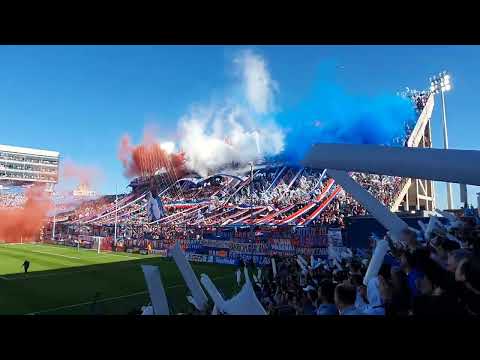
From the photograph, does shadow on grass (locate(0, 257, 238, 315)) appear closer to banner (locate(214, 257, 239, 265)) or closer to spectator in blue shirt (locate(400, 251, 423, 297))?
banner (locate(214, 257, 239, 265))

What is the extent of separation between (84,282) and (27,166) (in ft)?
48.1

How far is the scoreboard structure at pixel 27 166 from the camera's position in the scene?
20.5 metres

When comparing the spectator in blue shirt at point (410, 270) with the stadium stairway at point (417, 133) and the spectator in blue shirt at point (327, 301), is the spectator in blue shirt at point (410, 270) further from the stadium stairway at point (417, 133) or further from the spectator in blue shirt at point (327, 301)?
the stadium stairway at point (417, 133)

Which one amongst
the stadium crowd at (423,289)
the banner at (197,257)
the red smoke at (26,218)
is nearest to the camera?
the stadium crowd at (423,289)

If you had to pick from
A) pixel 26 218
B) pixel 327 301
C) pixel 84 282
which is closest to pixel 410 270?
pixel 327 301

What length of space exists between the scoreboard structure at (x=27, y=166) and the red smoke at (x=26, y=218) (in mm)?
1914

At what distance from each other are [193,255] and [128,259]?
285cm

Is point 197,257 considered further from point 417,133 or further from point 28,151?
point 28,151

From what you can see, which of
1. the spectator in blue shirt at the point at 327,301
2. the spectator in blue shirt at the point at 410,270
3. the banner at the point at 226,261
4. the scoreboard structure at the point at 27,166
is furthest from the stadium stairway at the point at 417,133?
the scoreboard structure at the point at 27,166

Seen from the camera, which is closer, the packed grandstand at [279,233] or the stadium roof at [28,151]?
the packed grandstand at [279,233]

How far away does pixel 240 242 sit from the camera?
1377 centimetres
